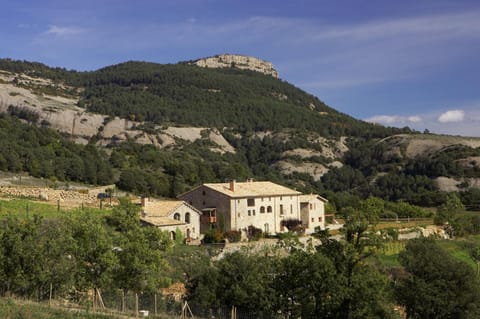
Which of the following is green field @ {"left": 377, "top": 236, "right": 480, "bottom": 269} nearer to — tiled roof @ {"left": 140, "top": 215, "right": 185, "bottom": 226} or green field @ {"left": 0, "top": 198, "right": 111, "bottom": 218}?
tiled roof @ {"left": 140, "top": 215, "right": 185, "bottom": 226}

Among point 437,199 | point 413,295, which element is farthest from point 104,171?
point 413,295

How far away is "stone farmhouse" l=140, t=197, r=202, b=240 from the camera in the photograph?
53294 mm

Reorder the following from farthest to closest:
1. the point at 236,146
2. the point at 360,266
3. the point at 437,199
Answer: the point at 236,146 < the point at 437,199 < the point at 360,266

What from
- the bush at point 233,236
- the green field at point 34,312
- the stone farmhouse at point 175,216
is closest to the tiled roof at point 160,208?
the stone farmhouse at point 175,216

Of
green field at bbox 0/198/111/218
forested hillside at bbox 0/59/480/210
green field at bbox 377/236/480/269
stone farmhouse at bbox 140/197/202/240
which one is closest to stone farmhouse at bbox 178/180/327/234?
stone farmhouse at bbox 140/197/202/240

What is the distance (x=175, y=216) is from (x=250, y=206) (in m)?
9.76

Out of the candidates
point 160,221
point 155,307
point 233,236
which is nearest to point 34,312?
point 155,307

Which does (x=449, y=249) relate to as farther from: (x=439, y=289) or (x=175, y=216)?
(x=439, y=289)

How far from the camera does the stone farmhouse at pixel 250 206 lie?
61781 mm

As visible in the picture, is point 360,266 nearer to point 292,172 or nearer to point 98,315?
point 98,315

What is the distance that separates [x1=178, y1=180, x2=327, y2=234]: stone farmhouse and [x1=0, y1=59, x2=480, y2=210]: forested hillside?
1976cm

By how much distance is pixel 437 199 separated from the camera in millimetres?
101750

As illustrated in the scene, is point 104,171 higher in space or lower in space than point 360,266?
higher

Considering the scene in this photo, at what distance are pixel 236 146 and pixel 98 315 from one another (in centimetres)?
14165
